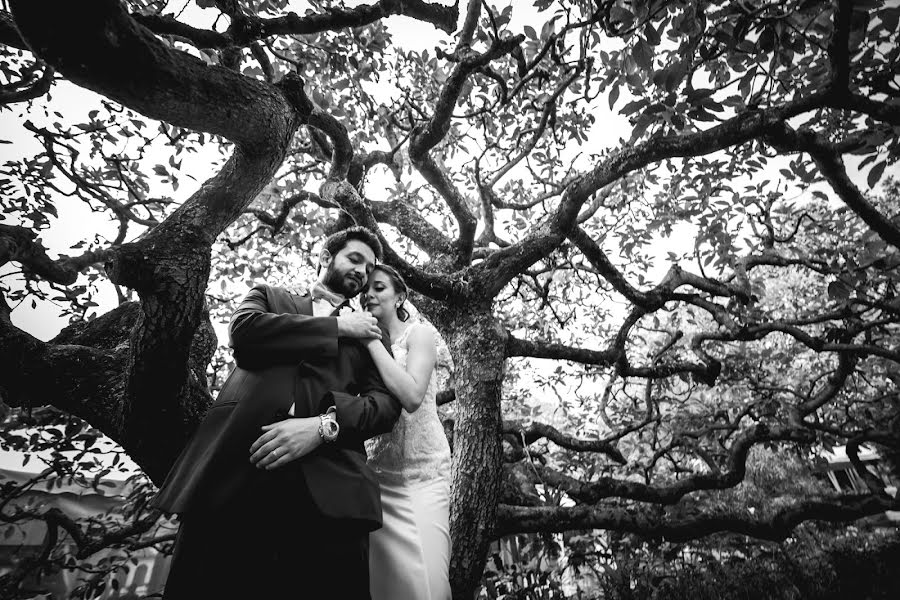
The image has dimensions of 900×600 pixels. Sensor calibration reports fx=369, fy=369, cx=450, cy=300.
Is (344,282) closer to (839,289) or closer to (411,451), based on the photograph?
(411,451)

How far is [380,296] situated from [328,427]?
1.09m

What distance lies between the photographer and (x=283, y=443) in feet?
3.76

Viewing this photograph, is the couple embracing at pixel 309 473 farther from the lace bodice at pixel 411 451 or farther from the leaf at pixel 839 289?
the leaf at pixel 839 289

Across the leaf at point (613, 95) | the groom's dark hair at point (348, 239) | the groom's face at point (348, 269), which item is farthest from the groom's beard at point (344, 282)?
the leaf at point (613, 95)

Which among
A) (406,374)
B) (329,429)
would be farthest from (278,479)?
(406,374)

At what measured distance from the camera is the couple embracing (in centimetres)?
108

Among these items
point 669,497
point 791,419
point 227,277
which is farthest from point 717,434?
point 227,277

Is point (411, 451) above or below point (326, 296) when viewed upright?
below

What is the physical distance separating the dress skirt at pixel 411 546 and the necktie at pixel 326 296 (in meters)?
0.91

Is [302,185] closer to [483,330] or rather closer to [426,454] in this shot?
[483,330]

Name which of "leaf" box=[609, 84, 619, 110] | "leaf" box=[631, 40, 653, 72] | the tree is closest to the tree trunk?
the tree

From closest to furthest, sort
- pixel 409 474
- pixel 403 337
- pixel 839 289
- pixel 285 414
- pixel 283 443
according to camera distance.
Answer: pixel 283 443, pixel 285 414, pixel 409 474, pixel 403 337, pixel 839 289

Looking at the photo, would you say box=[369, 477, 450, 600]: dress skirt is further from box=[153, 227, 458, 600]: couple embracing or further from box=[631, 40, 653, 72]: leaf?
box=[631, 40, 653, 72]: leaf

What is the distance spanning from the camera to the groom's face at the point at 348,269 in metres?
1.97
